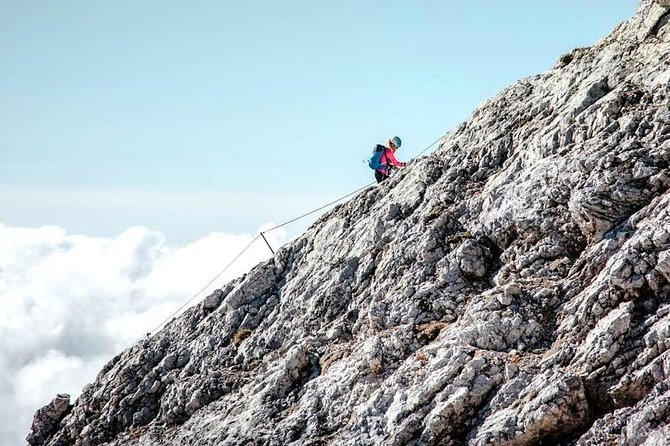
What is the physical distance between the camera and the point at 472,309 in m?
21.0

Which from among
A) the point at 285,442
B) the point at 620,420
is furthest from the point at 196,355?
the point at 620,420

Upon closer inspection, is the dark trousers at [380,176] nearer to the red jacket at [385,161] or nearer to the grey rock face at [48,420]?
the red jacket at [385,161]

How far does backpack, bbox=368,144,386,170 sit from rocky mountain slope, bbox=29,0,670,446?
1.96 metres

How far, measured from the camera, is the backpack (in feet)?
113

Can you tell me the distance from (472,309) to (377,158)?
1473 cm

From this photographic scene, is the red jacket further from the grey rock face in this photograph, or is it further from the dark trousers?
the grey rock face

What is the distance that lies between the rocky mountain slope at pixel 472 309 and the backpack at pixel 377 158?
77.1 inches

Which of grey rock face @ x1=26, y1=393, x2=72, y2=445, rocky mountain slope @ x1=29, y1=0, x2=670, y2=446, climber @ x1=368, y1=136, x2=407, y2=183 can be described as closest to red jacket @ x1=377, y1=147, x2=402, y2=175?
climber @ x1=368, y1=136, x2=407, y2=183

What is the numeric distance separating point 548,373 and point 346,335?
922 centimetres

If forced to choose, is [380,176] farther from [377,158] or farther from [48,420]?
[48,420]

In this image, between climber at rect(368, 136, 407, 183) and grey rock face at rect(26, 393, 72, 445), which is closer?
grey rock face at rect(26, 393, 72, 445)

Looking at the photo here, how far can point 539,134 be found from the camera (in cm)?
2547

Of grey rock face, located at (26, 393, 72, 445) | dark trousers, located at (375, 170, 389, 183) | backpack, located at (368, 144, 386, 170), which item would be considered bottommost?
grey rock face, located at (26, 393, 72, 445)

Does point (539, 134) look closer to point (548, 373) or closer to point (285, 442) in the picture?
point (548, 373)
